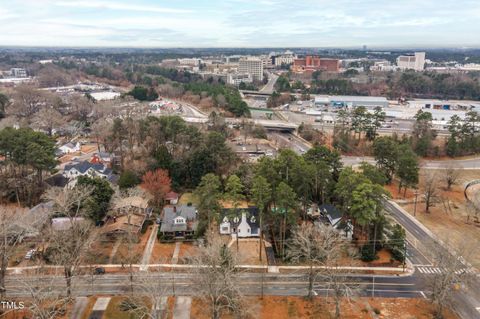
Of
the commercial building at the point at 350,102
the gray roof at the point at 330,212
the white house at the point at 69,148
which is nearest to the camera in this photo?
the gray roof at the point at 330,212

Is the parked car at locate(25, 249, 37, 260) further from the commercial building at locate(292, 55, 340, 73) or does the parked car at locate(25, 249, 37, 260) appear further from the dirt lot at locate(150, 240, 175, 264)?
the commercial building at locate(292, 55, 340, 73)

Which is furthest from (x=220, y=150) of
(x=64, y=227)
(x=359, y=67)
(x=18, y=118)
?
(x=359, y=67)

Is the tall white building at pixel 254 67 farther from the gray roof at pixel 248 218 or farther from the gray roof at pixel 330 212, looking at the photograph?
the gray roof at pixel 248 218

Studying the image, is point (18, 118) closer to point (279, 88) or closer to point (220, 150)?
point (220, 150)

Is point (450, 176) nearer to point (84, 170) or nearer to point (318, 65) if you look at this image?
point (84, 170)

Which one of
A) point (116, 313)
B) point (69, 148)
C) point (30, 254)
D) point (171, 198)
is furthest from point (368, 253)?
point (69, 148)

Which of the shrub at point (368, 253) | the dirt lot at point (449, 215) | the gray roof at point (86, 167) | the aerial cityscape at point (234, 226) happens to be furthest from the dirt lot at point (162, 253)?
A: the dirt lot at point (449, 215)

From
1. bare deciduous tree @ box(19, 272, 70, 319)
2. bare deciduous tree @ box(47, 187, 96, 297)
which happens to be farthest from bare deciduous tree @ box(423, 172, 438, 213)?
bare deciduous tree @ box(19, 272, 70, 319)
